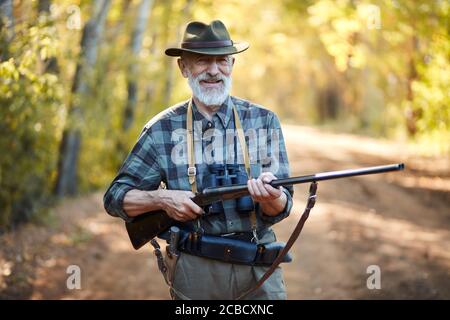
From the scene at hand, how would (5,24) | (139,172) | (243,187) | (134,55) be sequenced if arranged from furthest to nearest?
1. (134,55)
2. (5,24)
3. (139,172)
4. (243,187)

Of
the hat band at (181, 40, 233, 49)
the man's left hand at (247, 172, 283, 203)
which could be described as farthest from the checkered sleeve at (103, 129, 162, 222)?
the man's left hand at (247, 172, 283, 203)

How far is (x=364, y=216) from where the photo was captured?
39.9 ft

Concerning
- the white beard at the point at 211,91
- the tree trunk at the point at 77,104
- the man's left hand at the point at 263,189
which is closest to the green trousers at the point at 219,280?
the man's left hand at the point at 263,189

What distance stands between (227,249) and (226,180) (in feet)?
1.34

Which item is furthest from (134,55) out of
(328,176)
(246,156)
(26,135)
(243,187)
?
(328,176)

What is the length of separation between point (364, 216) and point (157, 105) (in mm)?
8514

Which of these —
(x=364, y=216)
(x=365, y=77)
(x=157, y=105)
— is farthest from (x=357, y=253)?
(x=365, y=77)

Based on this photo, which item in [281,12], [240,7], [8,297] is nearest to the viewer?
[8,297]

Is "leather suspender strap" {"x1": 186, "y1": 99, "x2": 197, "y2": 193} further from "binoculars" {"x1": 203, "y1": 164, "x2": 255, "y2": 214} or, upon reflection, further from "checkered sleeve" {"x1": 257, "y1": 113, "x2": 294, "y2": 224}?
"checkered sleeve" {"x1": 257, "y1": 113, "x2": 294, "y2": 224}

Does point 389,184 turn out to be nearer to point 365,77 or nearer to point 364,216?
point 364,216

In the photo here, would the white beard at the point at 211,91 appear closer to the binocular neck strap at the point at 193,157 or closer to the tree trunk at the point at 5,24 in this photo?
the binocular neck strap at the point at 193,157

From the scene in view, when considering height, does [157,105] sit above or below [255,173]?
above

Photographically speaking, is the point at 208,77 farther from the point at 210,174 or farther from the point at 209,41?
the point at 210,174

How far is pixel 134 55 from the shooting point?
48.7 feet
